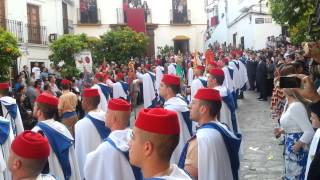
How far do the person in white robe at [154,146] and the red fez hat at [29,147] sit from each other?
827 mm

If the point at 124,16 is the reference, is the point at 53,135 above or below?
below

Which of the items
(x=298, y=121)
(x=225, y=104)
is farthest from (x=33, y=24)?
(x=298, y=121)

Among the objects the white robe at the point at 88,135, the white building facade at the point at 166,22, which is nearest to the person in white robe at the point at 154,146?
the white robe at the point at 88,135

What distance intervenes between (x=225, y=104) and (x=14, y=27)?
57.9ft

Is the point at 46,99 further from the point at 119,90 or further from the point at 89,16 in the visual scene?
the point at 89,16

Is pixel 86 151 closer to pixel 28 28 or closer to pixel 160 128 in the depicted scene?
pixel 160 128

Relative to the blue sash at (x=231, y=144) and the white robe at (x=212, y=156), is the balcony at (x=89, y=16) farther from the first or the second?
the white robe at (x=212, y=156)

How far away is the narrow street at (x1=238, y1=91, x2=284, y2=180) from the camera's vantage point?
359 inches

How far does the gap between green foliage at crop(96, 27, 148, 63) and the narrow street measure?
12957 millimetres

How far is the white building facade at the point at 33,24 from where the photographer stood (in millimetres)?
24266

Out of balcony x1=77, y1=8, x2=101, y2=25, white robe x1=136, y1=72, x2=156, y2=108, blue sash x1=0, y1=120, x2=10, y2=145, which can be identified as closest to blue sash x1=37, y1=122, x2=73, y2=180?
blue sash x1=0, y1=120, x2=10, y2=145

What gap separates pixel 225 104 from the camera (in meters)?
9.06

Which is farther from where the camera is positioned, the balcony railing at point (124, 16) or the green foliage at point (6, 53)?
the balcony railing at point (124, 16)

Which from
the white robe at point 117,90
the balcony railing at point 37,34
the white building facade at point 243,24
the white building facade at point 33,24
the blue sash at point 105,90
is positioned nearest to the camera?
the blue sash at point 105,90
